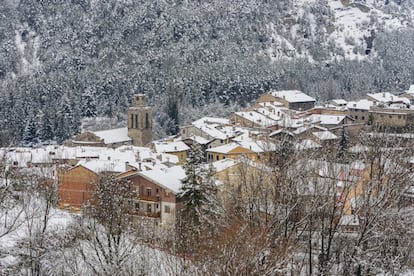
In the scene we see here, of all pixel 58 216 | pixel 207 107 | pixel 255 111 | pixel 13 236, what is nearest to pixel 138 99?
pixel 255 111

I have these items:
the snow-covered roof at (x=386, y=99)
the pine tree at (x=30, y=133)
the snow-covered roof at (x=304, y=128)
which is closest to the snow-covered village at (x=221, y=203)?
the snow-covered roof at (x=304, y=128)

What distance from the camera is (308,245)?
527 inches

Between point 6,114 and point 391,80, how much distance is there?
60.9 meters

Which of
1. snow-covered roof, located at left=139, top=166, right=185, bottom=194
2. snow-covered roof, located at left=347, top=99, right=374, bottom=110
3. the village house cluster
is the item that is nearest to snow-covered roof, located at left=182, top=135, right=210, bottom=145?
the village house cluster

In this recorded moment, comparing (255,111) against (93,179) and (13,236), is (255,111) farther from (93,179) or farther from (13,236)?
(13,236)

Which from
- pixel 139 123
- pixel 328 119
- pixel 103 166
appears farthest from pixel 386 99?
pixel 103 166

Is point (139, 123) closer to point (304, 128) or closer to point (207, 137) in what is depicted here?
point (207, 137)

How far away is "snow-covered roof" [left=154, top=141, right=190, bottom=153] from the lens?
154 feet

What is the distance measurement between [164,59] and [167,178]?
63.5 metres

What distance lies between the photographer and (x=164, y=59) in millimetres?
92312

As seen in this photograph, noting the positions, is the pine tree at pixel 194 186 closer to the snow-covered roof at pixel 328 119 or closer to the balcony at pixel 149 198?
the balcony at pixel 149 198

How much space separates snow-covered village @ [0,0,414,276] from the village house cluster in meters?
0.17

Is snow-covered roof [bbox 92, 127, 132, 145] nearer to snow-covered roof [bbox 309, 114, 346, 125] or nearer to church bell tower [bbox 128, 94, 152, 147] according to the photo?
church bell tower [bbox 128, 94, 152, 147]

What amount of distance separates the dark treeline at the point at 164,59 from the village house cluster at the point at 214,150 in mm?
13777
